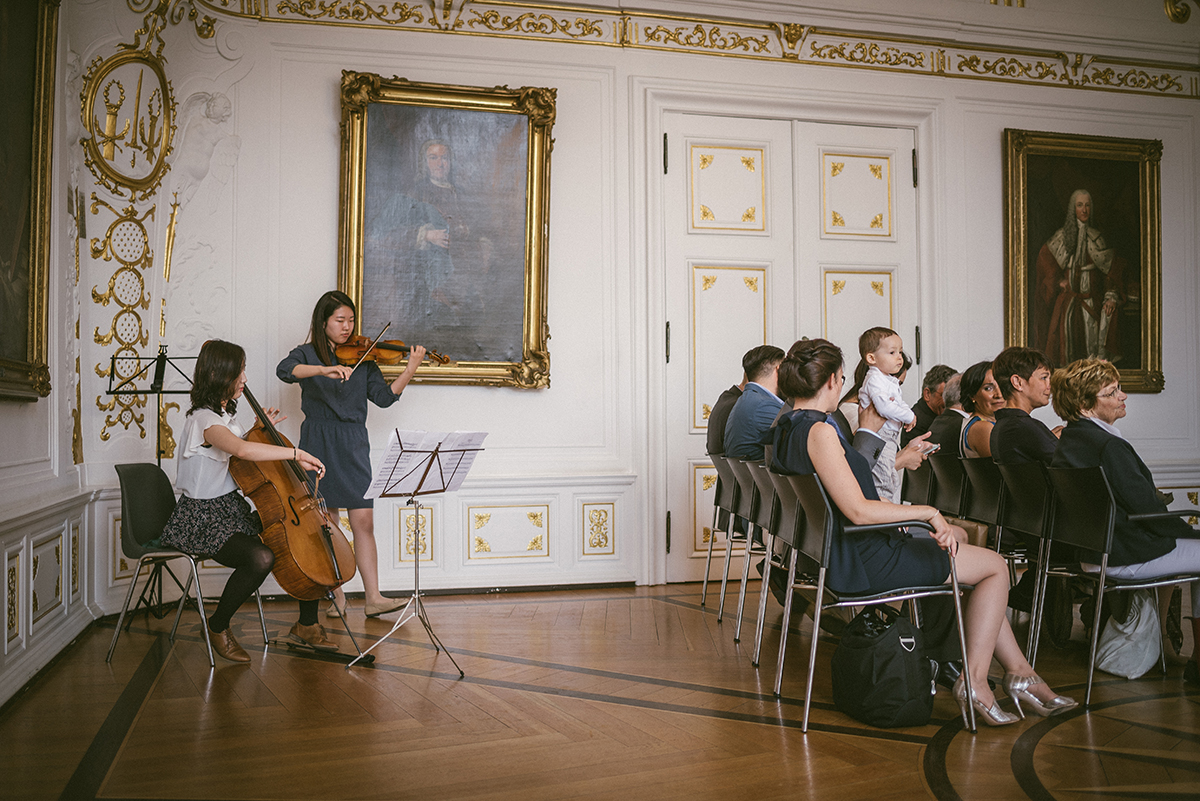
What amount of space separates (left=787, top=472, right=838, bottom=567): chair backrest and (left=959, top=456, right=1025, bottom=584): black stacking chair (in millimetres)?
1209

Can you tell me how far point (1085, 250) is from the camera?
6.95 metres

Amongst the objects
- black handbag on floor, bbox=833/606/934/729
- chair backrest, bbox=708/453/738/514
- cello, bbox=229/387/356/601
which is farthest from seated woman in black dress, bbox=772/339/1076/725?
cello, bbox=229/387/356/601

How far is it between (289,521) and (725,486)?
235 cm

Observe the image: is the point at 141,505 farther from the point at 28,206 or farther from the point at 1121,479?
the point at 1121,479

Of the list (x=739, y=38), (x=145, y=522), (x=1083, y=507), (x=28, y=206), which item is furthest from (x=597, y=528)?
(x=28, y=206)

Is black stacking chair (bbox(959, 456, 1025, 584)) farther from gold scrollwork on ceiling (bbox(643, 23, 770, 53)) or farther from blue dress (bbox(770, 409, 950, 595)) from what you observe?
gold scrollwork on ceiling (bbox(643, 23, 770, 53))

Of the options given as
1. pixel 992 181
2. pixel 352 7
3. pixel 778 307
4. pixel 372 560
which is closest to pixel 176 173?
pixel 352 7

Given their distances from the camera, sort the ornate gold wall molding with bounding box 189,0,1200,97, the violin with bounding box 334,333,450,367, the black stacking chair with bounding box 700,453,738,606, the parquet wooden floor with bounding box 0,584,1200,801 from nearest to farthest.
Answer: the parquet wooden floor with bounding box 0,584,1200,801
the black stacking chair with bounding box 700,453,738,606
the violin with bounding box 334,333,450,367
the ornate gold wall molding with bounding box 189,0,1200,97

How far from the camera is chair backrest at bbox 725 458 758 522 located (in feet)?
14.5

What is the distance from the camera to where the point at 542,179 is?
604cm

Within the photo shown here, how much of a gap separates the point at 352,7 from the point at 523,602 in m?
3.84

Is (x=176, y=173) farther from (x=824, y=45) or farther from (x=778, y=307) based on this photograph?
(x=824, y=45)

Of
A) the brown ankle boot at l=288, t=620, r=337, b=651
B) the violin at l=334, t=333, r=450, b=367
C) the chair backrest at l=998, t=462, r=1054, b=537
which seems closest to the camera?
the chair backrest at l=998, t=462, r=1054, b=537

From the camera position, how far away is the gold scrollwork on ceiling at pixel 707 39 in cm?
633
